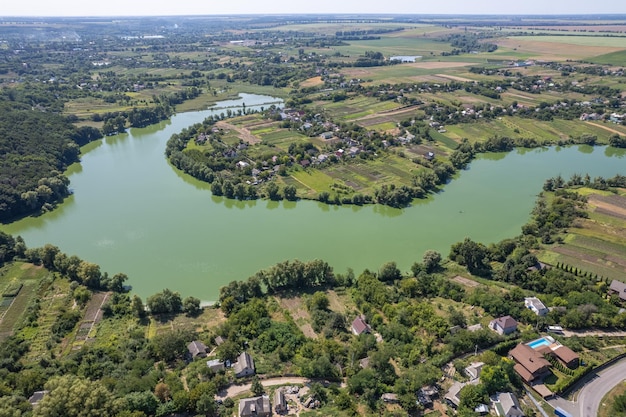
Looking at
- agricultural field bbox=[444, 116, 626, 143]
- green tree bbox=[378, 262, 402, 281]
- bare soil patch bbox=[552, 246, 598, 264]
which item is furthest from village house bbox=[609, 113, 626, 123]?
green tree bbox=[378, 262, 402, 281]

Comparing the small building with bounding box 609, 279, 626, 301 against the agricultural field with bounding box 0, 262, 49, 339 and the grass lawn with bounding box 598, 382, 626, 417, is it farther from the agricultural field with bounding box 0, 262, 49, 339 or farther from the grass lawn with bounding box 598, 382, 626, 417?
the agricultural field with bounding box 0, 262, 49, 339

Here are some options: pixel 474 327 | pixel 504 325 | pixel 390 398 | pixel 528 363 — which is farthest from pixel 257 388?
pixel 504 325

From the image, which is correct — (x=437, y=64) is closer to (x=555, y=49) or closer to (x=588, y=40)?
(x=555, y=49)

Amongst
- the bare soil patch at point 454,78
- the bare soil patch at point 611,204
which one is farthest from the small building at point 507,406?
the bare soil patch at point 454,78

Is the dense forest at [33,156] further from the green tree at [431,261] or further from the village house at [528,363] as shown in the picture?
the village house at [528,363]

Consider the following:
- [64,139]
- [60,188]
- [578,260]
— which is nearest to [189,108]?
[64,139]
